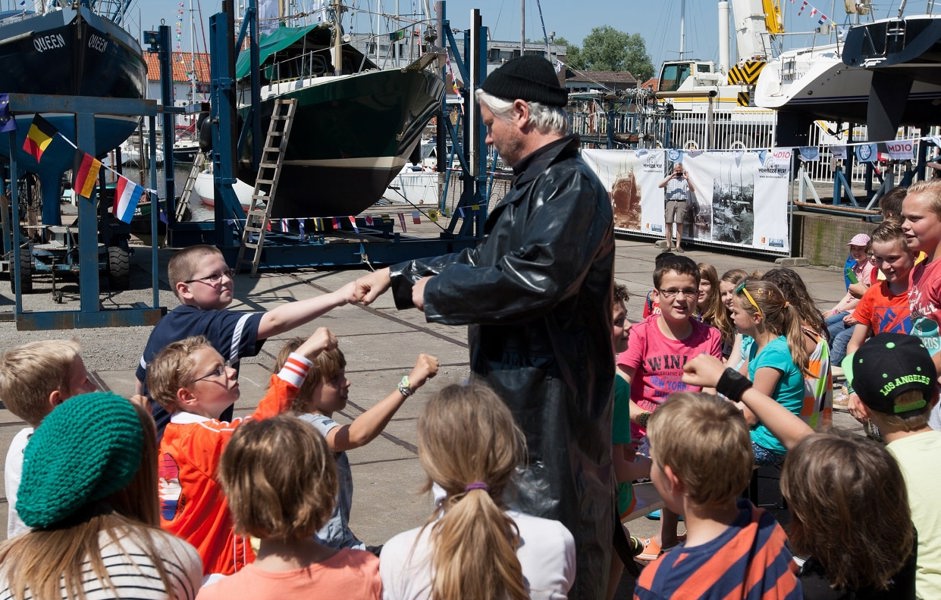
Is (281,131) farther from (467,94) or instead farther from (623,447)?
(623,447)

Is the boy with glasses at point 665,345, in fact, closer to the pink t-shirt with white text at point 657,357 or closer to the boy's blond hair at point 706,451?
the pink t-shirt with white text at point 657,357

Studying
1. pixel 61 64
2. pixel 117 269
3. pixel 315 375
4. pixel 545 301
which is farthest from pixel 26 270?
pixel 545 301

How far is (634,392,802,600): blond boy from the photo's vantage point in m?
2.59

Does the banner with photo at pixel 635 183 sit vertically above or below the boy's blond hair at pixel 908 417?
above

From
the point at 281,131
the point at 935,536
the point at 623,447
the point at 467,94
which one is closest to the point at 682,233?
the point at 467,94

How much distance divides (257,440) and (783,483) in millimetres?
1341

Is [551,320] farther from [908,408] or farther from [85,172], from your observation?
[85,172]

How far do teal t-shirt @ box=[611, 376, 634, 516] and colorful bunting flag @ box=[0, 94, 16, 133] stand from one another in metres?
7.43

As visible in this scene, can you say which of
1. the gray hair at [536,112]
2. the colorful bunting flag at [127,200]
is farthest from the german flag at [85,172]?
the gray hair at [536,112]

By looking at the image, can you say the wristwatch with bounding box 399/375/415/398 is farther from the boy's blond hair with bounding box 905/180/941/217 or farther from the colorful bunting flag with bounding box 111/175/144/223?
the colorful bunting flag with bounding box 111/175/144/223

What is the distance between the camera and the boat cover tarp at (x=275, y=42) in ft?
61.4

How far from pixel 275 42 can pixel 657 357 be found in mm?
16009

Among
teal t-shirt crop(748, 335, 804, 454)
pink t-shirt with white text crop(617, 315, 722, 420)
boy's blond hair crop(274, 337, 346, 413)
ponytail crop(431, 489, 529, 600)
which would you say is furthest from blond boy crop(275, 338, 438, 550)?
teal t-shirt crop(748, 335, 804, 454)

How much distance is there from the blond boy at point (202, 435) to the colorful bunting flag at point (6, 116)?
23.5ft
